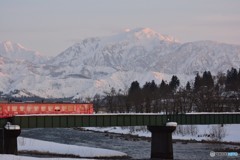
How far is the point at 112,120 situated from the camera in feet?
288

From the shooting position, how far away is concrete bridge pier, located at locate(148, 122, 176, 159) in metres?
82.5

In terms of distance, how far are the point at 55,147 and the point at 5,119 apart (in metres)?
16.1

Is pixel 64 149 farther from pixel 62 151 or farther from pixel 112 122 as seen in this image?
pixel 112 122

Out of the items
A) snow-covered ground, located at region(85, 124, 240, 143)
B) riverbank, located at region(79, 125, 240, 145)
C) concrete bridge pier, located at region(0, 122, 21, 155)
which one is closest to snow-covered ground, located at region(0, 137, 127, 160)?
concrete bridge pier, located at region(0, 122, 21, 155)

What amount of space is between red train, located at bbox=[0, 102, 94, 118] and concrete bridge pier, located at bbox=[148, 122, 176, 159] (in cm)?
1389

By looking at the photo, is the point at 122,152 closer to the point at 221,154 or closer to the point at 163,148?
the point at 163,148

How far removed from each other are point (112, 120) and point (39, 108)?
12491 mm

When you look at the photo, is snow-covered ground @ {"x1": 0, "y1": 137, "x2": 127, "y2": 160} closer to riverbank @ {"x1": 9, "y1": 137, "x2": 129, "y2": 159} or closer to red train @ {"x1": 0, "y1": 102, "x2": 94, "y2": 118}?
riverbank @ {"x1": 9, "y1": 137, "x2": 129, "y2": 159}

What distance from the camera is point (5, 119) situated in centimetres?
8069

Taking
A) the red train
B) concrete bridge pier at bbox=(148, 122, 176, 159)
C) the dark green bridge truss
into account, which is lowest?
concrete bridge pier at bbox=(148, 122, 176, 159)

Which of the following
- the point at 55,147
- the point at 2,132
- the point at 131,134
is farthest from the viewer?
the point at 131,134

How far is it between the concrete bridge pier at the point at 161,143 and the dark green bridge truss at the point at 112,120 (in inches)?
66.4

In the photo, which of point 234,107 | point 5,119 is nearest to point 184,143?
point 5,119

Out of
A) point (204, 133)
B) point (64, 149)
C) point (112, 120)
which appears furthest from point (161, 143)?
point (204, 133)
